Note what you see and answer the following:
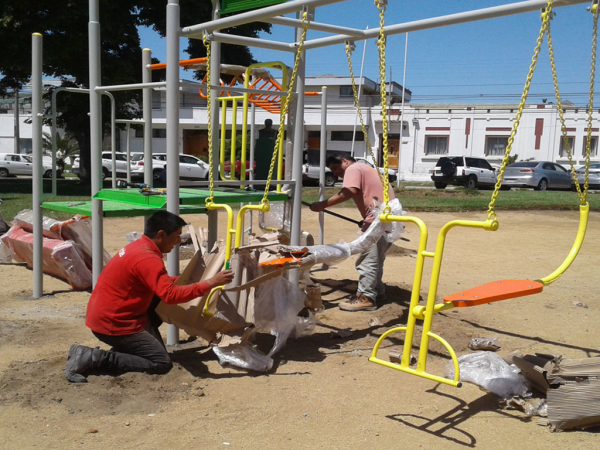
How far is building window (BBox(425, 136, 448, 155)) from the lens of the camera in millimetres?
36219

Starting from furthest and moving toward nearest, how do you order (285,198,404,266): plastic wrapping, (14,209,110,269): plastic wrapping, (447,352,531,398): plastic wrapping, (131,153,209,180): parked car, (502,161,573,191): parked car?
(131,153,209,180): parked car, (502,161,573,191): parked car, (14,209,110,269): plastic wrapping, (285,198,404,266): plastic wrapping, (447,352,531,398): plastic wrapping

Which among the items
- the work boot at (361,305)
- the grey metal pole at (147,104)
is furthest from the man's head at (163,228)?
the grey metal pole at (147,104)

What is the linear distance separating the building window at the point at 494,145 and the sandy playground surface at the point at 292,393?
30737mm

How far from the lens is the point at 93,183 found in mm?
5344

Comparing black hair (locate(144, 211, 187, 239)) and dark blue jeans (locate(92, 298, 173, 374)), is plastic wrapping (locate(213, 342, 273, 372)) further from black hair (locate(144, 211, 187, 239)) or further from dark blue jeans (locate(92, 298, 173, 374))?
black hair (locate(144, 211, 187, 239))

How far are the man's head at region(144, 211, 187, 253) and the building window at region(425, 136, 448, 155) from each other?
3378 cm

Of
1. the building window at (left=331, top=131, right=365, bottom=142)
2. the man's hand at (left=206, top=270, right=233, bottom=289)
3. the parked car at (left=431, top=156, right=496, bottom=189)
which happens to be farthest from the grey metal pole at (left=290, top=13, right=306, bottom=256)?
the building window at (left=331, top=131, right=365, bottom=142)

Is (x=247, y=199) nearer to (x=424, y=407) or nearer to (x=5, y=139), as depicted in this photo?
(x=424, y=407)

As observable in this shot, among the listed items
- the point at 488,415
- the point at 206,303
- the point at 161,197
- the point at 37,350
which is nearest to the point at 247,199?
the point at 161,197

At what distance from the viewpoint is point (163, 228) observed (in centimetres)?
395

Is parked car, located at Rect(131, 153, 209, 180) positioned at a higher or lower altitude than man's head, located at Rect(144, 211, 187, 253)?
lower

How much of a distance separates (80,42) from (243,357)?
1636 cm

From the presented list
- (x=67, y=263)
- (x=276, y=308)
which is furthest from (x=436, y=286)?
(x=67, y=263)

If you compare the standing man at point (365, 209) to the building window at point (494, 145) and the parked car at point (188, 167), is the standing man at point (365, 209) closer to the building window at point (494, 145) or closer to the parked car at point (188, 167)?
the parked car at point (188, 167)
